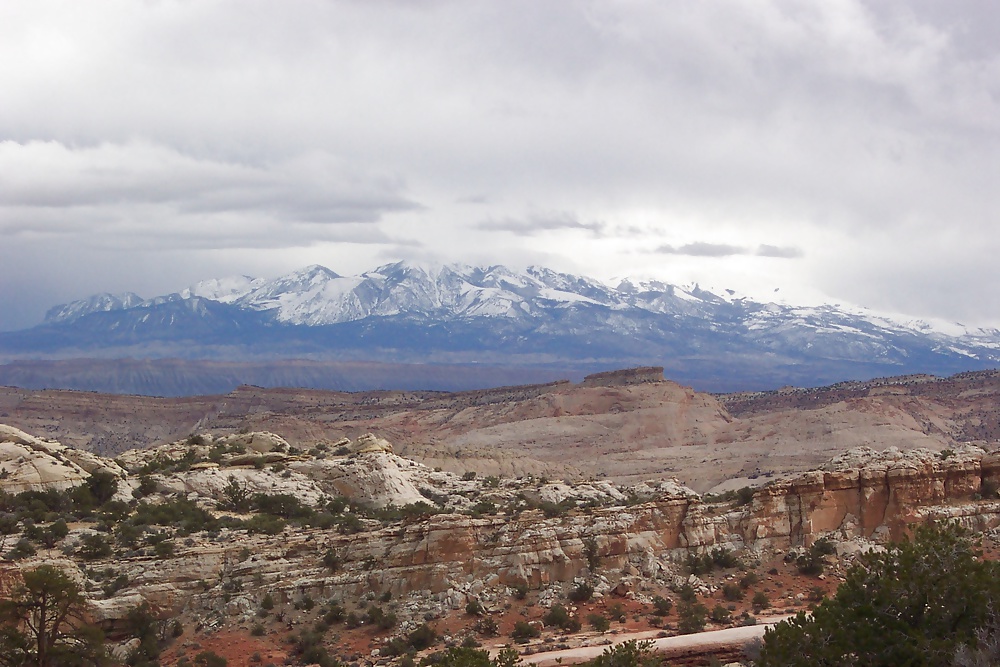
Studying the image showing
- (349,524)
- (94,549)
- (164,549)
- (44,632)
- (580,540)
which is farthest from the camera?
(349,524)

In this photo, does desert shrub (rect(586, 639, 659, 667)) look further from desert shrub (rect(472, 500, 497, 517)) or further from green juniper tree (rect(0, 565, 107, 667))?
desert shrub (rect(472, 500, 497, 517))

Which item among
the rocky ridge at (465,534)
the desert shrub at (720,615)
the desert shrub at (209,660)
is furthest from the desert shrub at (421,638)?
the desert shrub at (720,615)

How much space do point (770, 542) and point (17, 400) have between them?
131 meters

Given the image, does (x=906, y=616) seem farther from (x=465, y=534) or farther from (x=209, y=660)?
(x=209, y=660)

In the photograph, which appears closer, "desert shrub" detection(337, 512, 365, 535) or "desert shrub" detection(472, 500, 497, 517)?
"desert shrub" detection(337, 512, 365, 535)

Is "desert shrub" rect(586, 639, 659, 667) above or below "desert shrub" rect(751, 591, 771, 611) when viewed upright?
above

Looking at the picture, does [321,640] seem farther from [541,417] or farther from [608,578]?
[541,417]

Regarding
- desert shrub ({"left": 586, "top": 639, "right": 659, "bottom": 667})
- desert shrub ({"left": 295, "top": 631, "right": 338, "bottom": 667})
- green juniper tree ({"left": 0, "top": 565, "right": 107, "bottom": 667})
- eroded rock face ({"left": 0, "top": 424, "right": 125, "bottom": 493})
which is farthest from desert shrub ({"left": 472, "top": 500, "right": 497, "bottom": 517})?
green juniper tree ({"left": 0, "top": 565, "right": 107, "bottom": 667})

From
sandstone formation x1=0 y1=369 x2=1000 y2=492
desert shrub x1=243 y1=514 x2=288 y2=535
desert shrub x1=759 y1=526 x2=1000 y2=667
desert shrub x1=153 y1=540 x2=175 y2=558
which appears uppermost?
desert shrub x1=759 y1=526 x2=1000 y2=667

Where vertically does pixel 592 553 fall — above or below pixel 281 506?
below

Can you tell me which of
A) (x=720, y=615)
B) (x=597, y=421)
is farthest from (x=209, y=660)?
(x=597, y=421)

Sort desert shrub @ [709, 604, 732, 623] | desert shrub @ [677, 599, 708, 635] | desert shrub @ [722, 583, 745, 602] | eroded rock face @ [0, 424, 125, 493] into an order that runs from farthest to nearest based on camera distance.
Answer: eroded rock face @ [0, 424, 125, 493], desert shrub @ [722, 583, 745, 602], desert shrub @ [709, 604, 732, 623], desert shrub @ [677, 599, 708, 635]

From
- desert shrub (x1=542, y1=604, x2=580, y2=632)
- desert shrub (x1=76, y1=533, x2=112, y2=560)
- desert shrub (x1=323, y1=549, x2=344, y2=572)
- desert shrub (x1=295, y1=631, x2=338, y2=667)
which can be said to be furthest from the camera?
desert shrub (x1=323, y1=549, x2=344, y2=572)

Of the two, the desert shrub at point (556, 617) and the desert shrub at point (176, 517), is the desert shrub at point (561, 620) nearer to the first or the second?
the desert shrub at point (556, 617)
